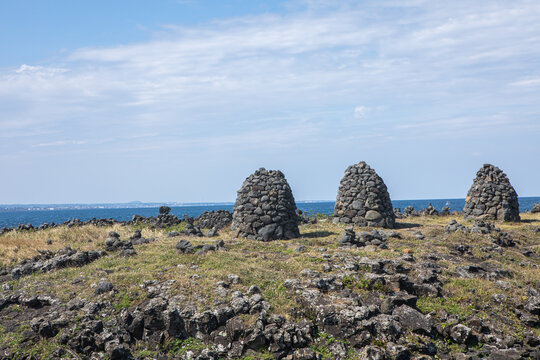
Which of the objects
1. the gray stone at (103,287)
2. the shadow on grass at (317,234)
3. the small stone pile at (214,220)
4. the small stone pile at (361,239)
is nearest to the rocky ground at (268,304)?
the gray stone at (103,287)

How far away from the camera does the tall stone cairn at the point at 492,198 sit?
32.5m

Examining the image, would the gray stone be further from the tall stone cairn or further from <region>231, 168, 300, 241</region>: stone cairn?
the tall stone cairn

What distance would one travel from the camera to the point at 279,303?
12.7 metres

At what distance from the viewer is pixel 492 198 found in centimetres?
3316

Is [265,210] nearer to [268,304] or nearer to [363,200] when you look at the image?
[363,200]

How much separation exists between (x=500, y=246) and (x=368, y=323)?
1332 cm

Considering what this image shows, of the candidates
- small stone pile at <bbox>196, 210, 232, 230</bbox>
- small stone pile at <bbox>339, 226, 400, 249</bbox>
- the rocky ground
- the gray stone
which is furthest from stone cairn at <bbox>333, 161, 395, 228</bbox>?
the gray stone

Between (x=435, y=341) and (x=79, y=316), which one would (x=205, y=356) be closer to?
(x=79, y=316)

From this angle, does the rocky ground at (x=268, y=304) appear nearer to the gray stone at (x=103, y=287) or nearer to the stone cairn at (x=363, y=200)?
the gray stone at (x=103, y=287)

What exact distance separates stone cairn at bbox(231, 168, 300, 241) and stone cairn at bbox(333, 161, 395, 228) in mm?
5650

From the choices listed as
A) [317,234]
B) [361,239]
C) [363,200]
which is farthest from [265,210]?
[363,200]

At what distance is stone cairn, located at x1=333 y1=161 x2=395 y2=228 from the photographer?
28.0 m

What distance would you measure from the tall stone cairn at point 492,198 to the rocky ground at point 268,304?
587 inches

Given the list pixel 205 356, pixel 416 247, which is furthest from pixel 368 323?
pixel 416 247
